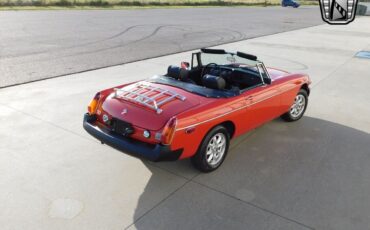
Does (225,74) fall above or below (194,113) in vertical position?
above

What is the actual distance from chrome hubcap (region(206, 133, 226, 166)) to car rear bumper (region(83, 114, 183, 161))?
1.77 feet

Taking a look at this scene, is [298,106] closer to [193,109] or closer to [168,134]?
[193,109]

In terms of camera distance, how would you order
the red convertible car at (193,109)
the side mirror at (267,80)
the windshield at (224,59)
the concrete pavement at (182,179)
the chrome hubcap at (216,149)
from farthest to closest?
the windshield at (224,59) → the side mirror at (267,80) → the chrome hubcap at (216,149) → the red convertible car at (193,109) → the concrete pavement at (182,179)

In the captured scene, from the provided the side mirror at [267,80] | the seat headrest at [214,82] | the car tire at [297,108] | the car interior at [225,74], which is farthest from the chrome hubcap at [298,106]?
the seat headrest at [214,82]

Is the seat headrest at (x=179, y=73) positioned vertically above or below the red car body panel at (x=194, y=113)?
above

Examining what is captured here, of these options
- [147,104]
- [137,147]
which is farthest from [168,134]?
[147,104]

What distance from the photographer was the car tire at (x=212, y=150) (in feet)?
13.2

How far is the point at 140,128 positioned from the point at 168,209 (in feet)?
3.17

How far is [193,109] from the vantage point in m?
3.89

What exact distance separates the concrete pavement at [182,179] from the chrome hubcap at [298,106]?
185mm

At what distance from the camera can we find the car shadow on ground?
11.0 feet

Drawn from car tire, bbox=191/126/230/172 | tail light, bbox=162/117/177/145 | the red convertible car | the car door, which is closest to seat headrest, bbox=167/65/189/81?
the red convertible car

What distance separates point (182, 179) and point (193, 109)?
887 mm

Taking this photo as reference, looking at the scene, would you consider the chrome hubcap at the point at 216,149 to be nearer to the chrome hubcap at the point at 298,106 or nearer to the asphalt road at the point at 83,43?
the chrome hubcap at the point at 298,106
